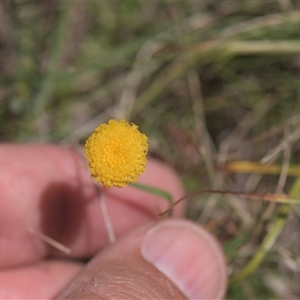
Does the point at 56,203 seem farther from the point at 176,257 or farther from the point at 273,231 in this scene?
the point at 273,231

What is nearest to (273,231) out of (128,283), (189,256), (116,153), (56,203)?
(189,256)

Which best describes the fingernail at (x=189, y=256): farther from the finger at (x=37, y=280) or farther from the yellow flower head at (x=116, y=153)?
the yellow flower head at (x=116, y=153)

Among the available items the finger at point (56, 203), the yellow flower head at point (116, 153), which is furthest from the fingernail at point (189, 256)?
the yellow flower head at point (116, 153)

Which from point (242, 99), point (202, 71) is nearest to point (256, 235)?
point (242, 99)

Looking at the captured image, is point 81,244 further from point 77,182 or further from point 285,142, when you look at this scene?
point 285,142

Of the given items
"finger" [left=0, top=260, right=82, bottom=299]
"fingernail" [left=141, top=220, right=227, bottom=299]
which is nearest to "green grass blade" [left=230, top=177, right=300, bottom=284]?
"fingernail" [left=141, top=220, right=227, bottom=299]

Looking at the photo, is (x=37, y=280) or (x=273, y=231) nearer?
(x=273, y=231)
